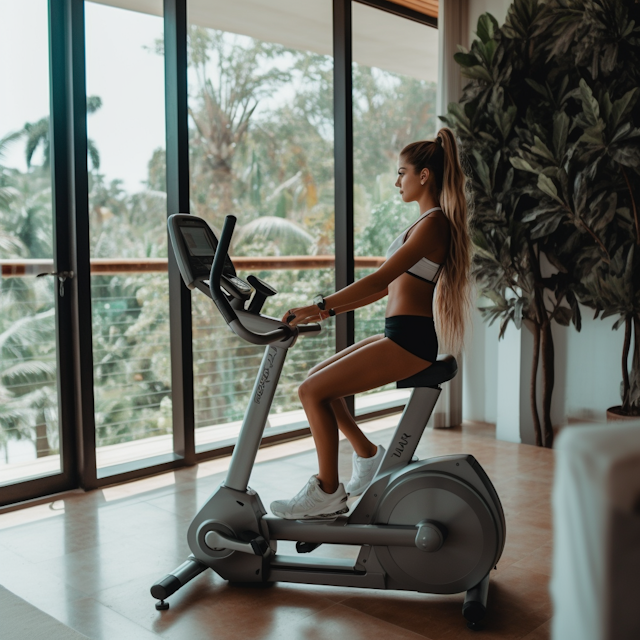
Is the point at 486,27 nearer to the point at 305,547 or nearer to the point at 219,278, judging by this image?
the point at 219,278

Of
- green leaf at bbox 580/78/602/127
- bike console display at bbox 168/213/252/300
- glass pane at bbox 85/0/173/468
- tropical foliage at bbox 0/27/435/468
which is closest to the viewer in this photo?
bike console display at bbox 168/213/252/300

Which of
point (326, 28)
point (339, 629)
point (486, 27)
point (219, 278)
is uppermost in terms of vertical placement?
point (326, 28)

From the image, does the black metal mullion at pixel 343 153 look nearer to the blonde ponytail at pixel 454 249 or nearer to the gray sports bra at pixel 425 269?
the blonde ponytail at pixel 454 249

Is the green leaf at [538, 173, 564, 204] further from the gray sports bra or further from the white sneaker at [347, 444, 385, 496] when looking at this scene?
the white sneaker at [347, 444, 385, 496]

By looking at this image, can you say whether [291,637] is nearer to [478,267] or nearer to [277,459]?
[277,459]

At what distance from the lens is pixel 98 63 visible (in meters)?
3.67

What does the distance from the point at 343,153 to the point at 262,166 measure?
24.5 inches

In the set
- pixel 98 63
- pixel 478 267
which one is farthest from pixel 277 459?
pixel 98 63

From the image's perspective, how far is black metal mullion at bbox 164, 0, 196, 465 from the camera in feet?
12.5

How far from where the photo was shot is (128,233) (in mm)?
3947

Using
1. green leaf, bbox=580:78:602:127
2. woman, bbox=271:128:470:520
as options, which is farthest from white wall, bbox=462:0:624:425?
woman, bbox=271:128:470:520

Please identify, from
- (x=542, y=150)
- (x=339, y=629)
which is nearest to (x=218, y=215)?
(x=542, y=150)

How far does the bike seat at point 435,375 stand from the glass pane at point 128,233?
191 centimetres

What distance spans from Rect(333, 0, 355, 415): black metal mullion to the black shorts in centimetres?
217
